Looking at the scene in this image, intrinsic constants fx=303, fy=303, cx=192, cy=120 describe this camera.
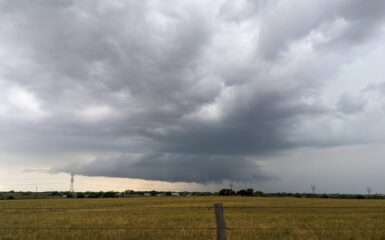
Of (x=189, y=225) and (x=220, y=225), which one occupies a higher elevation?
(x=220, y=225)

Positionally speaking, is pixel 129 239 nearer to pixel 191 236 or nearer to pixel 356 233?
pixel 191 236

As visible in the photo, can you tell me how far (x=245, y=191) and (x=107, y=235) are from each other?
626 feet

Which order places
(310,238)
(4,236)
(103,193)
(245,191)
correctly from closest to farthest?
(310,238)
(4,236)
(103,193)
(245,191)

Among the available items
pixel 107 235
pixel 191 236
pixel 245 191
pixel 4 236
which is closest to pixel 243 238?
pixel 191 236

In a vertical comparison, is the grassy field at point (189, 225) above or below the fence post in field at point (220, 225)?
below

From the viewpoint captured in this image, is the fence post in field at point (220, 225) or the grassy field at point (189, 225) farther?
the grassy field at point (189, 225)

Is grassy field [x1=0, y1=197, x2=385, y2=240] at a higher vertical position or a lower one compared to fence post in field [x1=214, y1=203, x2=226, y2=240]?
lower

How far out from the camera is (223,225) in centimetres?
893

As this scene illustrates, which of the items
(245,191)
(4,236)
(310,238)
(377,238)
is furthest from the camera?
(245,191)

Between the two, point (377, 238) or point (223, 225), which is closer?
point (223, 225)

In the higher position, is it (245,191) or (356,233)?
(356,233)

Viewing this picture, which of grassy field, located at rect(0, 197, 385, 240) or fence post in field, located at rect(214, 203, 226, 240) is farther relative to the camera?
grassy field, located at rect(0, 197, 385, 240)

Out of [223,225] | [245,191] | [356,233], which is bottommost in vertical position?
[245,191]

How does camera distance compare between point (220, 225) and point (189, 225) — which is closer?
point (220, 225)
